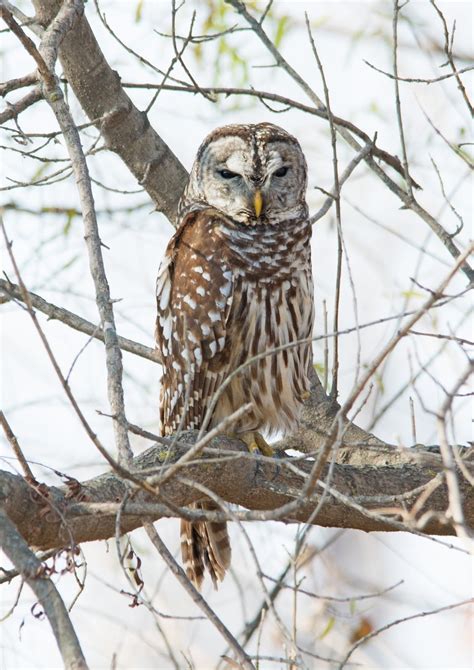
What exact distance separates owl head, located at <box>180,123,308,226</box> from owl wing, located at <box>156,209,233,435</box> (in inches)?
5.5

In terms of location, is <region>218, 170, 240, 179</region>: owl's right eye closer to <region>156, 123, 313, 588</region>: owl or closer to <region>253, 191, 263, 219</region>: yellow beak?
<region>156, 123, 313, 588</region>: owl

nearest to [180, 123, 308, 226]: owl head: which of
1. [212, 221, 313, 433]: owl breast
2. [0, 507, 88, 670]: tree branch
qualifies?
[212, 221, 313, 433]: owl breast

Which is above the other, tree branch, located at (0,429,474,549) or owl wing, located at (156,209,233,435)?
owl wing, located at (156,209,233,435)

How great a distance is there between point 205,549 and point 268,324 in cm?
99

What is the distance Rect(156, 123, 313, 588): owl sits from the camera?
3996 mm

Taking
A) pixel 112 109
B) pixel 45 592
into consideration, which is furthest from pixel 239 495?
pixel 112 109

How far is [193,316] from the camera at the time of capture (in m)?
4.00

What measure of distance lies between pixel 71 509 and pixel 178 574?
0.52 metres

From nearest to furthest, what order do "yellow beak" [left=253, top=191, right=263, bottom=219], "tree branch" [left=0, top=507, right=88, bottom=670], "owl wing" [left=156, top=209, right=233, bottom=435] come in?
"tree branch" [left=0, top=507, right=88, bottom=670], "owl wing" [left=156, top=209, right=233, bottom=435], "yellow beak" [left=253, top=191, right=263, bottom=219]

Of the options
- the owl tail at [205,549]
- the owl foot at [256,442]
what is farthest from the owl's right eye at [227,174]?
the owl tail at [205,549]

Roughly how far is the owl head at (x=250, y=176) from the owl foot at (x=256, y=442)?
88 cm

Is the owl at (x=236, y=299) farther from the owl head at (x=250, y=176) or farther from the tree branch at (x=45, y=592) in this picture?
the tree branch at (x=45, y=592)

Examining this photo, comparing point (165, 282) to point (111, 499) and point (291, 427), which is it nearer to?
point (291, 427)

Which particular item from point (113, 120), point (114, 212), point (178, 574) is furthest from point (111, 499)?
point (114, 212)
